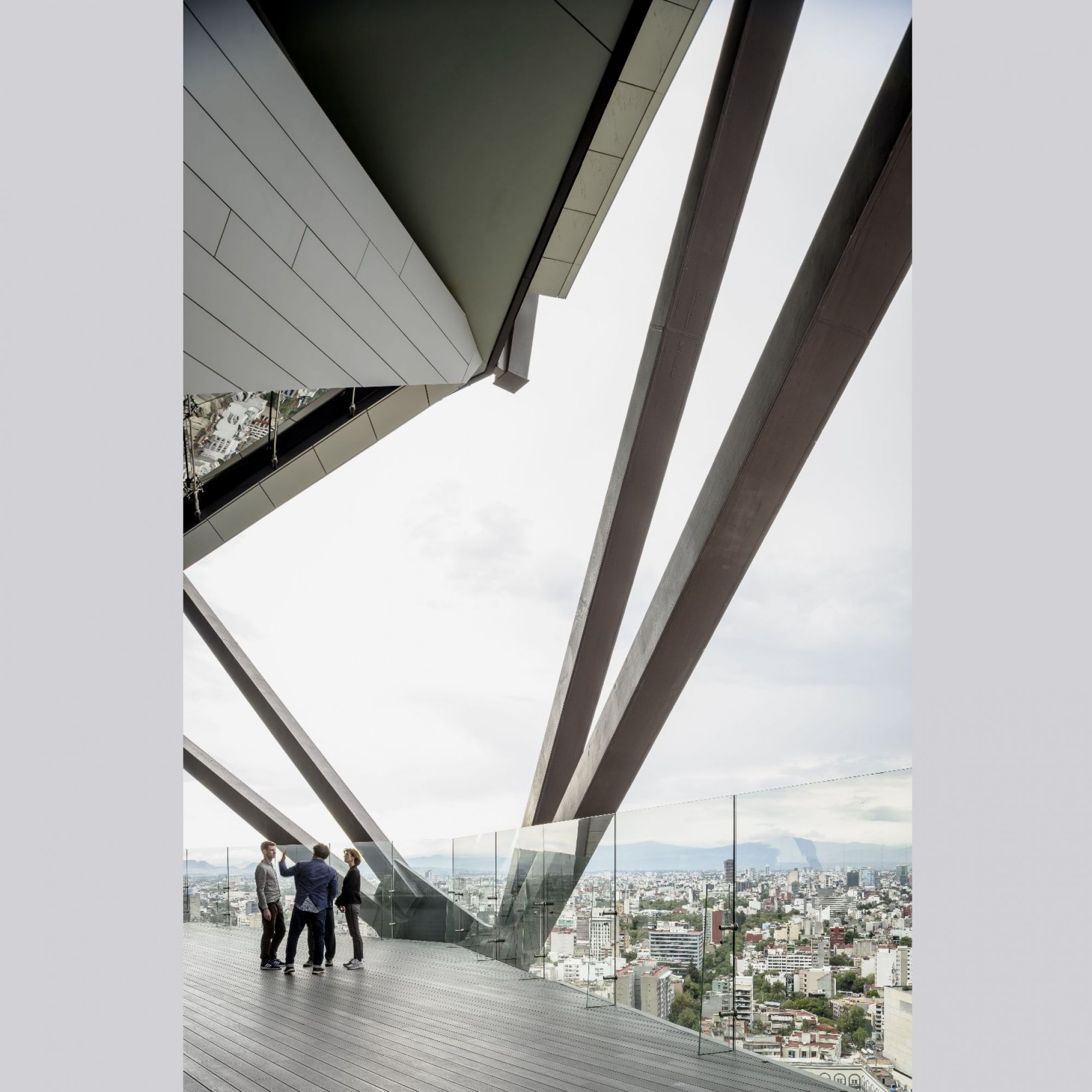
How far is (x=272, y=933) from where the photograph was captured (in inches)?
421

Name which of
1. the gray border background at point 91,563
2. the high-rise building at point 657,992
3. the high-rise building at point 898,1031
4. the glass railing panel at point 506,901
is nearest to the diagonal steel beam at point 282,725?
the glass railing panel at point 506,901

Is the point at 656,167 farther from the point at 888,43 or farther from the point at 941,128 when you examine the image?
the point at 941,128

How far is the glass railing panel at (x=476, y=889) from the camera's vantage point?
1120 cm

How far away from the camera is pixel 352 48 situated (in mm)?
4863

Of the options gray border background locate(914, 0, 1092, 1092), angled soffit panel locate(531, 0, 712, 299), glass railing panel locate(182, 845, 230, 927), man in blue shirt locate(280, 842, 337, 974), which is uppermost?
angled soffit panel locate(531, 0, 712, 299)

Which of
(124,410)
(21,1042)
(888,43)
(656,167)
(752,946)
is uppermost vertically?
(656,167)

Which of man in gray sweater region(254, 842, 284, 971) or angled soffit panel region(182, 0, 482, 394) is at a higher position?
angled soffit panel region(182, 0, 482, 394)

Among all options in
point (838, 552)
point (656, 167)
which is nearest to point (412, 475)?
point (838, 552)

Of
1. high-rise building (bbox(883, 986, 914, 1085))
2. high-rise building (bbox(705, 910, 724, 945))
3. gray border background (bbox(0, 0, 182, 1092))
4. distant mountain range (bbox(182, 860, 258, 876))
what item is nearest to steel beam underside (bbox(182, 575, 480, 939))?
distant mountain range (bbox(182, 860, 258, 876))

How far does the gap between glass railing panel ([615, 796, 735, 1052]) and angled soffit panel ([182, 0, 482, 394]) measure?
4073mm

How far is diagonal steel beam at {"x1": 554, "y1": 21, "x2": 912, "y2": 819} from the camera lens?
5.35 meters

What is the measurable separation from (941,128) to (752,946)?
5.41 meters

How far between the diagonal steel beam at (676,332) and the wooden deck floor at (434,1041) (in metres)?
3.34

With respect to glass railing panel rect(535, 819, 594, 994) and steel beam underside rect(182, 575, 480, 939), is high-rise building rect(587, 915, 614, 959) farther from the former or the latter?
steel beam underside rect(182, 575, 480, 939)
